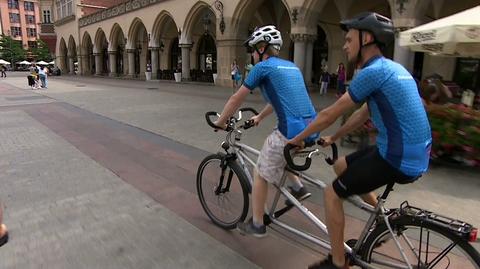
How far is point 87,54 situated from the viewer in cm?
4788

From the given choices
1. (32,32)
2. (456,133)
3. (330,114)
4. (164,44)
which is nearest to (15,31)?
(32,32)

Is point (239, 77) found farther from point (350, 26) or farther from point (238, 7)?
point (350, 26)

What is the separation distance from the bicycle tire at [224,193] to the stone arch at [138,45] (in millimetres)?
31769

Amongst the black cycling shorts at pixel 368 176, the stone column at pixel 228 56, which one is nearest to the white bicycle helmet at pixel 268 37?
the black cycling shorts at pixel 368 176

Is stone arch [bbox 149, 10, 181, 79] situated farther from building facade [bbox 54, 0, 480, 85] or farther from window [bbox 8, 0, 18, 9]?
window [bbox 8, 0, 18, 9]

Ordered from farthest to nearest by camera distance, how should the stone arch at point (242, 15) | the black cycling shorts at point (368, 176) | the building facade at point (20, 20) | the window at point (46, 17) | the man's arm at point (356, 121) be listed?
the building facade at point (20, 20) → the window at point (46, 17) → the stone arch at point (242, 15) → the man's arm at point (356, 121) → the black cycling shorts at point (368, 176)

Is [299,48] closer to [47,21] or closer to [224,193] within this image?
[224,193]

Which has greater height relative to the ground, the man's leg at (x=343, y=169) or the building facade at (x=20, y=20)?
the building facade at (x=20, y=20)

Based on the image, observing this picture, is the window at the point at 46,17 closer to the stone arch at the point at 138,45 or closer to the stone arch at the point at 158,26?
the stone arch at the point at 138,45

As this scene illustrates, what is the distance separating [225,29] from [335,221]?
22012 mm

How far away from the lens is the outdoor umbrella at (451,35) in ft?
20.1

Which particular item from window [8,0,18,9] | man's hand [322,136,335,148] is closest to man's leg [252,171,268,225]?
man's hand [322,136,335,148]

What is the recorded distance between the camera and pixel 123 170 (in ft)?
18.7

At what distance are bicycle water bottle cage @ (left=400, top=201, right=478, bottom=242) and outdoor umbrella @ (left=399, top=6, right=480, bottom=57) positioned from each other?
5031 mm
